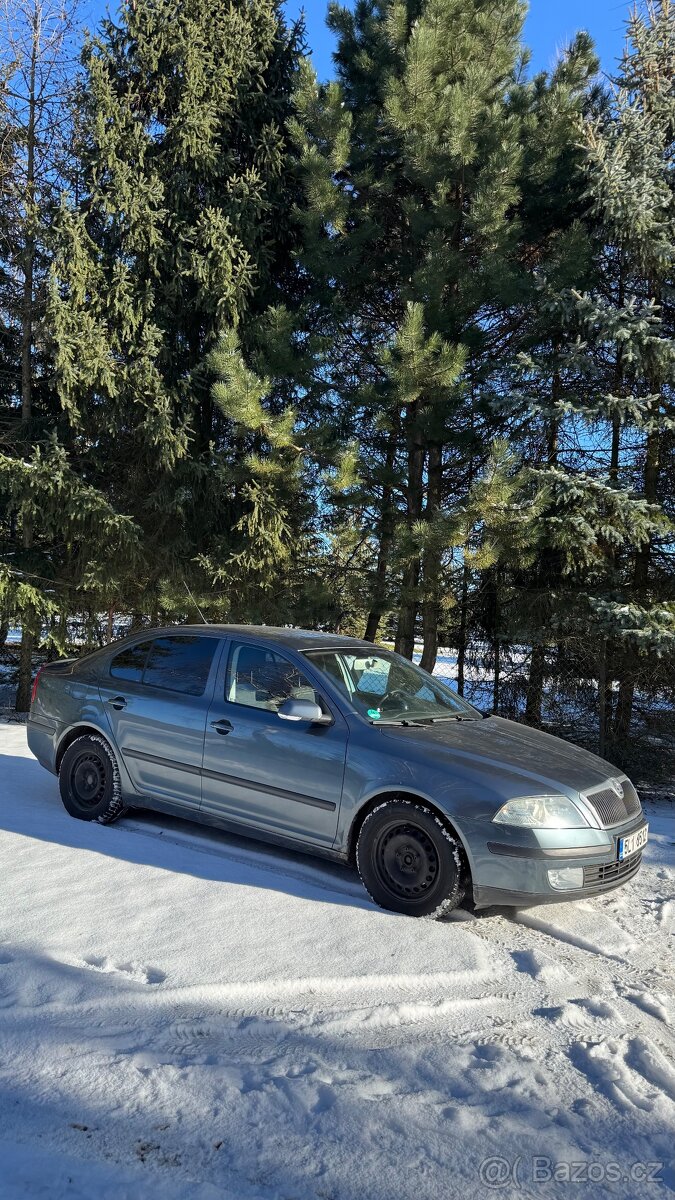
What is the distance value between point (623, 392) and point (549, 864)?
22.0 ft

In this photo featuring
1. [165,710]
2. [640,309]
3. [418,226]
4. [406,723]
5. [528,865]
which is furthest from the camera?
[418,226]

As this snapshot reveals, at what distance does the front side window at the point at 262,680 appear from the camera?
5113 mm

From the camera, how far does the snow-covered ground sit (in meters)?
2.40

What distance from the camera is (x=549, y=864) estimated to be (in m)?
4.13

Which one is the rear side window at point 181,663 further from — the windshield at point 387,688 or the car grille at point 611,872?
the car grille at point 611,872

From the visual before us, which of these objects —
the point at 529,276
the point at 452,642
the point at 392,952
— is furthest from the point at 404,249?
the point at 392,952

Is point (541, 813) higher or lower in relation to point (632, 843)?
higher

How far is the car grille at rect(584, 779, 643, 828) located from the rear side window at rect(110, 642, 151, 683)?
10.7ft

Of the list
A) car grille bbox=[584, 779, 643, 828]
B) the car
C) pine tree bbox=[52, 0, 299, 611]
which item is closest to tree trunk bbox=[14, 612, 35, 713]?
pine tree bbox=[52, 0, 299, 611]

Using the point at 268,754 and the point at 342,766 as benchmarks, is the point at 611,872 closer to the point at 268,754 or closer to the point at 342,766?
the point at 342,766

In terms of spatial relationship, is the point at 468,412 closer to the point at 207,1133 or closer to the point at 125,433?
the point at 125,433

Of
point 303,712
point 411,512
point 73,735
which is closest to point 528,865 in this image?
point 303,712

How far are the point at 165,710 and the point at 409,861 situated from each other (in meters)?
2.07

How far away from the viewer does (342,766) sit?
4648 millimetres
